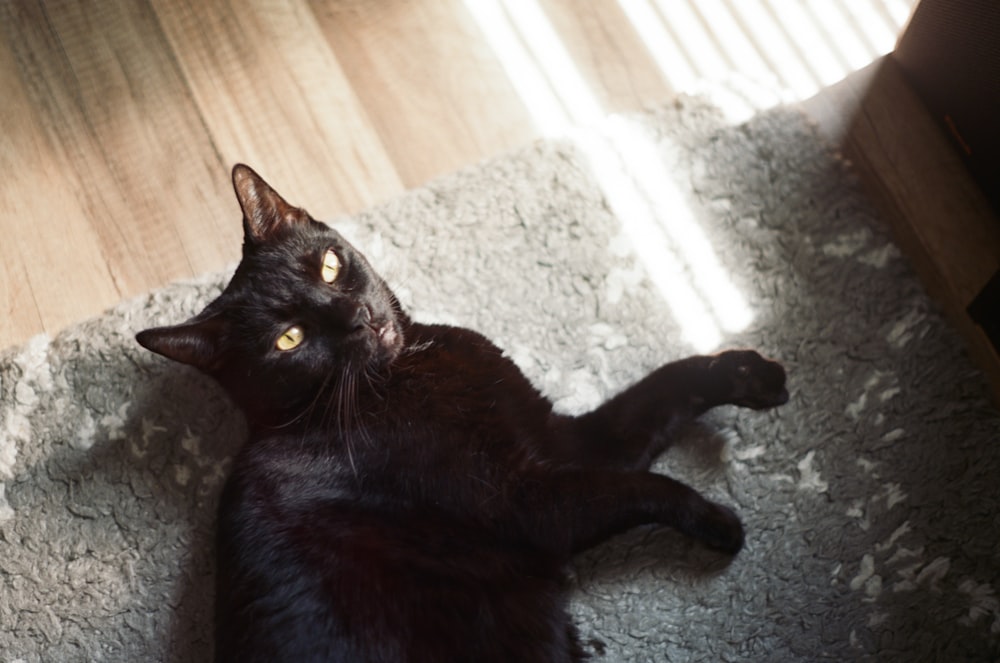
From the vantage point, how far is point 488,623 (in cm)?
120

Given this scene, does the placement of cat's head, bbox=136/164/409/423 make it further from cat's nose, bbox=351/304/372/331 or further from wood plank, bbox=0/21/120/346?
wood plank, bbox=0/21/120/346

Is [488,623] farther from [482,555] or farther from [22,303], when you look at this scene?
[22,303]

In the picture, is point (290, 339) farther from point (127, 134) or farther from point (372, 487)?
point (127, 134)

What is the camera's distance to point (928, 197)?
154 cm

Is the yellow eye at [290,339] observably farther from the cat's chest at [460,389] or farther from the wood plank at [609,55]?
the wood plank at [609,55]

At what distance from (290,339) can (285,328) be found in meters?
0.02

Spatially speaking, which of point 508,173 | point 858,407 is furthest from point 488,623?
point 508,173

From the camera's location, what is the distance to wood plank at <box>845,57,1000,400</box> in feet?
4.84

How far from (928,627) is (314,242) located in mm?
1158

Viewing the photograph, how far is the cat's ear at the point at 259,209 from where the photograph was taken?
1.25 m

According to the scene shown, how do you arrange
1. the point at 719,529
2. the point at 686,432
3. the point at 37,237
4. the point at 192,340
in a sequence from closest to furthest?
the point at 192,340
the point at 719,529
the point at 686,432
the point at 37,237

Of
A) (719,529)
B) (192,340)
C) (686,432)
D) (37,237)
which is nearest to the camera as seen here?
(192,340)

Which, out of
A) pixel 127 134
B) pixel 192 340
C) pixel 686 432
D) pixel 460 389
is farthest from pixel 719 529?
pixel 127 134

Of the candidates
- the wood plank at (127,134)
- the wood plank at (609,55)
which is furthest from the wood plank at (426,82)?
the wood plank at (127,134)
